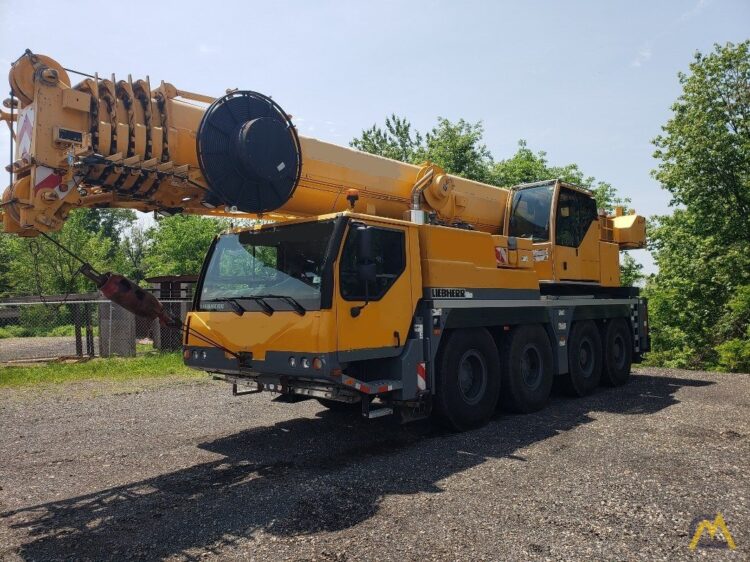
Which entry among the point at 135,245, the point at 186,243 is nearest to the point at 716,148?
the point at 186,243

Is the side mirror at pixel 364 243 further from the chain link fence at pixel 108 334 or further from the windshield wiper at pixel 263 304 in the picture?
the chain link fence at pixel 108 334

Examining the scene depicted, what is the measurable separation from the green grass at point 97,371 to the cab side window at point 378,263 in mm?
7172

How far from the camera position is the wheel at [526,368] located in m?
8.02

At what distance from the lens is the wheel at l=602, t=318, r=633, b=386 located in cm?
1101

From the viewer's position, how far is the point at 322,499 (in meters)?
4.87

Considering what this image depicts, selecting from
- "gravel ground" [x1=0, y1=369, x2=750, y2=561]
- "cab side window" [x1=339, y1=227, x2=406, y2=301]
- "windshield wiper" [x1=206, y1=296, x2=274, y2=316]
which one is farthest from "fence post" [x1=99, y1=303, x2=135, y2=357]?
"cab side window" [x1=339, y1=227, x2=406, y2=301]

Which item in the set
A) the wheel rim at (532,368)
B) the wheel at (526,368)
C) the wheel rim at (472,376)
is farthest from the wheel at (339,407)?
the wheel rim at (532,368)

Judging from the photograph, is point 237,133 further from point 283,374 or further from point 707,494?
point 707,494

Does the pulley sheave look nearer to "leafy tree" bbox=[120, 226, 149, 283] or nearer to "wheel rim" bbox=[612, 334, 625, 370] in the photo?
"wheel rim" bbox=[612, 334, 625, 370]

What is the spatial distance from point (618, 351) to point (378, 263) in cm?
729

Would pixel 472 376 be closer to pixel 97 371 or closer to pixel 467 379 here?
pixel 467 379

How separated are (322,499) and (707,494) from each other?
3267mm

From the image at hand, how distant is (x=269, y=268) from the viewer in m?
6.33

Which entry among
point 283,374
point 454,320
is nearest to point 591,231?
point 454,320
